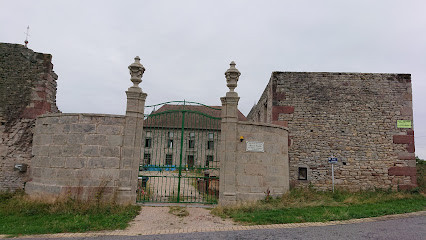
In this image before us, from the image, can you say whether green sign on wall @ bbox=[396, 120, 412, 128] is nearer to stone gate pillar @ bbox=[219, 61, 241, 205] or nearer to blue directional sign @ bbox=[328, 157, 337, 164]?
blue directional sign @ bbox=[328, 157, 337, 164]

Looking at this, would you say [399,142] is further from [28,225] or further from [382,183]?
[28,225]

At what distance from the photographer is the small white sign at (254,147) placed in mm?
7922

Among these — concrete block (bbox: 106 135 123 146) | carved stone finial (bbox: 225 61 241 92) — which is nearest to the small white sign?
carved stone finial (bbox: 225 61 241 92)

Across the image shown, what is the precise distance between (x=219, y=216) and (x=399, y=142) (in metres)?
8.54

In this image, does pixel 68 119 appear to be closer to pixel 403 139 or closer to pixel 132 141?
Answer: pixel 132 141

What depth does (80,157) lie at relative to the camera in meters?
7.29

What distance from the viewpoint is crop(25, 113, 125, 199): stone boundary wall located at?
7168 millimetres

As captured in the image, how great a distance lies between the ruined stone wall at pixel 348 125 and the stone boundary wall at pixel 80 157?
21.2 feet

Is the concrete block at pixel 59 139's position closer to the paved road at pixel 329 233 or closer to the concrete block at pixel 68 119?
the concrete block at pixel 68 119

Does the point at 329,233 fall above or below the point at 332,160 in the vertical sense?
below

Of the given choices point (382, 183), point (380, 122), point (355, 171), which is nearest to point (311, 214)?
point (355, 171)

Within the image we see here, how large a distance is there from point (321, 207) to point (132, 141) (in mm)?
5964

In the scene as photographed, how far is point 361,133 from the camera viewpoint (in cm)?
1048

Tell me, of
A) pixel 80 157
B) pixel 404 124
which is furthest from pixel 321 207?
pixel 80 157
